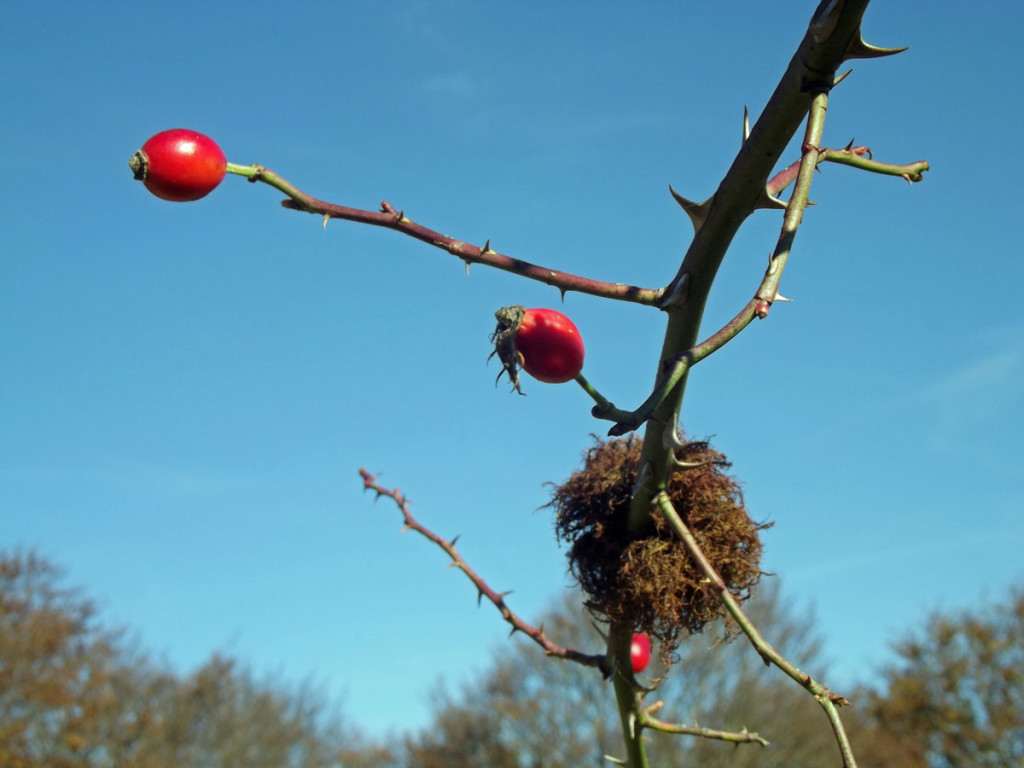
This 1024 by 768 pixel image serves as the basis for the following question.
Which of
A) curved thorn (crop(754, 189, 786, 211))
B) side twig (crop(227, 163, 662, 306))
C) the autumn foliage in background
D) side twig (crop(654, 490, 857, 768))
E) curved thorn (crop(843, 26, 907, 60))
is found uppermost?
the autumn foliage in background

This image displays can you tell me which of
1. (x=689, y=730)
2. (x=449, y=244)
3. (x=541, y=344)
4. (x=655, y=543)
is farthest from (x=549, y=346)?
(x=689, y=730)

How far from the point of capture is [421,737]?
84.8ft

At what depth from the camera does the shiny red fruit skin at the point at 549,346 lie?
1755 millimetres

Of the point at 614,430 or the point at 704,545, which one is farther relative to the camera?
the point at 704,545

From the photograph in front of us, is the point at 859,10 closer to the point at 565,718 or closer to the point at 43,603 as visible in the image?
the point at 565,718

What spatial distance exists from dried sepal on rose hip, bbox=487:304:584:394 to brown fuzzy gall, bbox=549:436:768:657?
22.3 inches

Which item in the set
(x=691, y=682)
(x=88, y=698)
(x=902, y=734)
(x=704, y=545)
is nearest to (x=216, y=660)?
(x=88, y=698)

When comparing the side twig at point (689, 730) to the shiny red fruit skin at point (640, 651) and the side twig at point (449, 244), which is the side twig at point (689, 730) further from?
the side twig at point (449, 244)

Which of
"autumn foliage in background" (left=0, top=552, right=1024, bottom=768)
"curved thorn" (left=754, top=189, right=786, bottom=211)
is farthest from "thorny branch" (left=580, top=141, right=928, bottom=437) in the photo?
"autumn foliage in background" (left=0, top=552, right=1024, bottom=768)

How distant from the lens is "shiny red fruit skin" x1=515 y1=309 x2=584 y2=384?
5.76 ft

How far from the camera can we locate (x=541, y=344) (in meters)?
1.76

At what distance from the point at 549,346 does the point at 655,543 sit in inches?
27.2

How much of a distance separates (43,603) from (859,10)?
2500 centimetres

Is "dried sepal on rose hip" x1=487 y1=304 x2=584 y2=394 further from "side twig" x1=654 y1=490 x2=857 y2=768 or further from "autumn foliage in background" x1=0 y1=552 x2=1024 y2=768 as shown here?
"autumn foliage in background" x1=0 y1=552 x2=1024 y2=768
